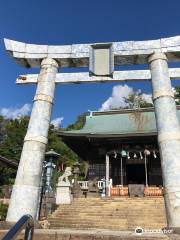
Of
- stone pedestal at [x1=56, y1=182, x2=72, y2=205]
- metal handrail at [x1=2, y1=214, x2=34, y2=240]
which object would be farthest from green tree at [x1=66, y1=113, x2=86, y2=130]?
metal handrail at [x1=2, y1=214, x2=34, y2=240]

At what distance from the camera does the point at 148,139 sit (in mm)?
19484

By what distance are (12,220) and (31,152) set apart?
1.77 metres

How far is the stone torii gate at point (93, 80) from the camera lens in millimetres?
7035

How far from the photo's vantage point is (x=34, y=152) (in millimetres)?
7629

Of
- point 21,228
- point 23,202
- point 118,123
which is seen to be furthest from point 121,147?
point 21,228

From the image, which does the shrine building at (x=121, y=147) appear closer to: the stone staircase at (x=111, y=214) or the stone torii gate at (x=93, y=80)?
the stone staircase at (x=111, y=214)

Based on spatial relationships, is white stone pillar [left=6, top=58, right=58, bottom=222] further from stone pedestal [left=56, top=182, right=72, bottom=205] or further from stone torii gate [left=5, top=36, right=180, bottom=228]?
stone pedestal [left=56, top=182, right=72, bottom=205]

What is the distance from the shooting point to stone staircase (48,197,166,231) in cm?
1238

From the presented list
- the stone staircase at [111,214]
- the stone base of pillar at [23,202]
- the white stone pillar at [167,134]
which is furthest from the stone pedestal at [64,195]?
the white stone pillar at [167,134]

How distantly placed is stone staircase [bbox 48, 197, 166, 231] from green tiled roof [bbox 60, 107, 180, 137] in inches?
216

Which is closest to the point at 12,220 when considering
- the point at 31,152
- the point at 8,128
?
the point at 31,152

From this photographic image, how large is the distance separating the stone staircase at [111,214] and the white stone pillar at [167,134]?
5.72 meters

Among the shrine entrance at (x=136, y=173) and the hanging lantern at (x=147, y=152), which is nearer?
the hanging lantern at (x=147, y=152)

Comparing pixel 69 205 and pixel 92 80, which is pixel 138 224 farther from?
pixel 92 80
